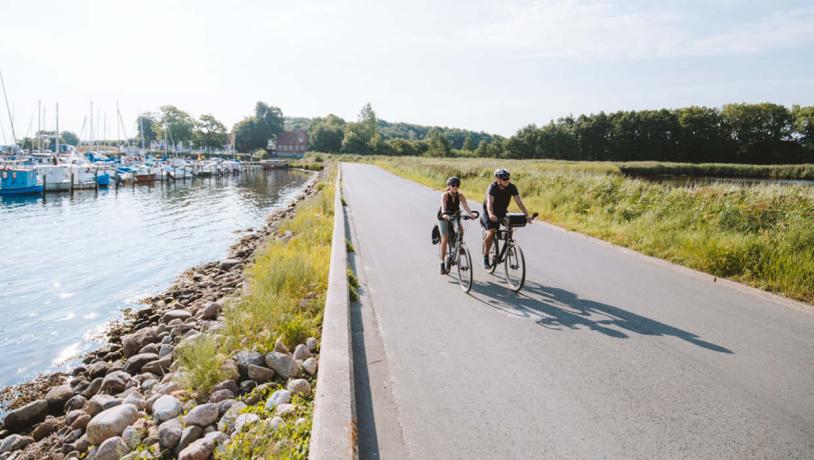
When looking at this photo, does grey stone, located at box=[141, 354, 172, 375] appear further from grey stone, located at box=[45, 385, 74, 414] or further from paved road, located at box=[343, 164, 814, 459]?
paved road, located at box=[343, 164, 814, 459]

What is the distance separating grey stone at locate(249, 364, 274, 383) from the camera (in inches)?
180

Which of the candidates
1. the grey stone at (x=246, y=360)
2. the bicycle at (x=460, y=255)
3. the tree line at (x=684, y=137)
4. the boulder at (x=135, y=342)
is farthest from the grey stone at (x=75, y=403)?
the tree line at (x=684, y=137)

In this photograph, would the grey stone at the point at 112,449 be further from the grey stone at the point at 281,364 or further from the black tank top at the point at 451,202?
the black tank top at the point at 451,202

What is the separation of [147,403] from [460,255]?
15.9ft

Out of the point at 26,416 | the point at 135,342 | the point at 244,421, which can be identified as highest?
the point at 244,421

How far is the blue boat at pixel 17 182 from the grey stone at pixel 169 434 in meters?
43.0

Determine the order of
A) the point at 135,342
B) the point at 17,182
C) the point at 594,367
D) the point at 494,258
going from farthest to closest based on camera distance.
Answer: the point at 17,182
the point at 494,258
the point at 135,342
the point at 594,367

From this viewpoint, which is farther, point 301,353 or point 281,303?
point 281,303

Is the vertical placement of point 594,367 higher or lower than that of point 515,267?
lower

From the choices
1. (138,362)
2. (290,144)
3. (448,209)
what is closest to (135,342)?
(138,362)

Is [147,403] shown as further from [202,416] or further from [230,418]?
[230,418]

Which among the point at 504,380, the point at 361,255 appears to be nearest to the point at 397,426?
the point at 504,380

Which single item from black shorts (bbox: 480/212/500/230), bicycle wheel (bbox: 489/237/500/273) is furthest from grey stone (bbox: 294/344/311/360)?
bicycle wheel (bbox: 489/237/500/273)

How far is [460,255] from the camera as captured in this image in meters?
7.59
